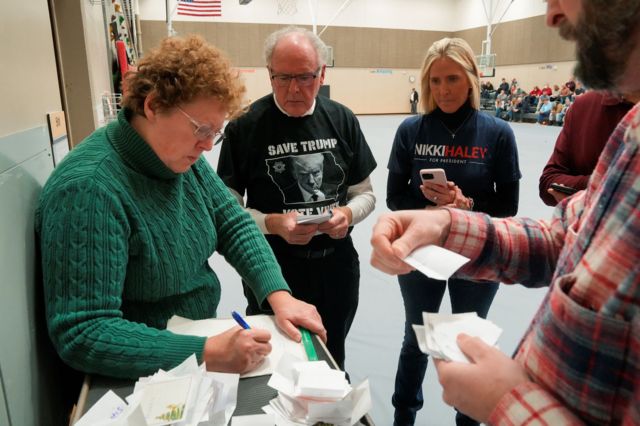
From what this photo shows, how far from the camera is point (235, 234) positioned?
5.57 feet

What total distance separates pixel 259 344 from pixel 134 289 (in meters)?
0.40

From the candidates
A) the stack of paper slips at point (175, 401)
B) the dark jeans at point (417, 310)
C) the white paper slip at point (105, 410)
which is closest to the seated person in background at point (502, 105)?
the dark jeans at point (417, 310)

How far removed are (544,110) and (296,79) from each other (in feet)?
49.5

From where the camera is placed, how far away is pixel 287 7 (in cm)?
1914

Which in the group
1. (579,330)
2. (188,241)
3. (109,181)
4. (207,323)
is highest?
(109,181)

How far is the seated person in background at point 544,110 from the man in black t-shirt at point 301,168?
14.7 meters

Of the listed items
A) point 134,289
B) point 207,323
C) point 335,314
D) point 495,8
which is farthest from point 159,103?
point 495,8

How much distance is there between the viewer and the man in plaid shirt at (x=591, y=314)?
63cm

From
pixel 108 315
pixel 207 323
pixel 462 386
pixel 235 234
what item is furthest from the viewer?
pixel 235 234

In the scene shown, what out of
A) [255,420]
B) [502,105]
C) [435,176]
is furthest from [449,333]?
[502,105]

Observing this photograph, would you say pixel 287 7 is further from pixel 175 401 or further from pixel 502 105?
pixel 175 401

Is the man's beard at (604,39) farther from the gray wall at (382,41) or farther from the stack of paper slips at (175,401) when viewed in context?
the gray wall at (382,41)

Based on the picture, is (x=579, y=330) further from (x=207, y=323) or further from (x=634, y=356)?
(x=207, y=323)

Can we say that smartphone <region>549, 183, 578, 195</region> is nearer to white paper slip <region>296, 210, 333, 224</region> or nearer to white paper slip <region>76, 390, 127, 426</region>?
white paper slip <region>296, 210, 333, 224</region>
